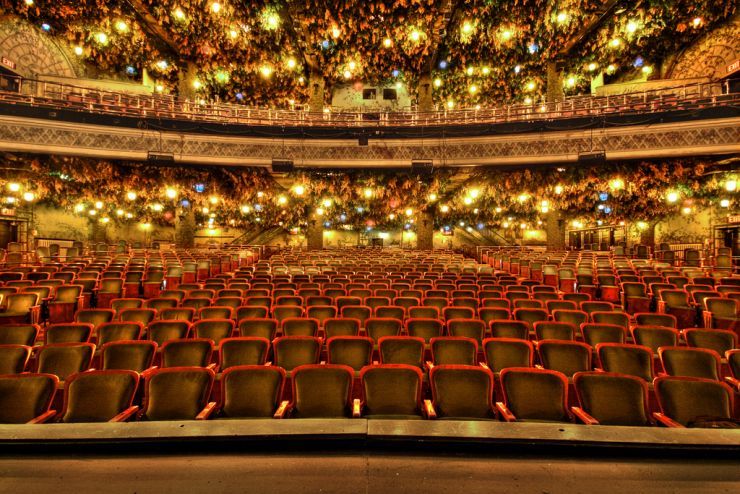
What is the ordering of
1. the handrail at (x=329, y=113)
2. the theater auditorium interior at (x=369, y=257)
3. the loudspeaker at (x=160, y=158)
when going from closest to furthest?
the theater auditorium interior at (x=369, y=257), the handrail at (x=329, y=113), the loudspeaker at (x=160, y=158)

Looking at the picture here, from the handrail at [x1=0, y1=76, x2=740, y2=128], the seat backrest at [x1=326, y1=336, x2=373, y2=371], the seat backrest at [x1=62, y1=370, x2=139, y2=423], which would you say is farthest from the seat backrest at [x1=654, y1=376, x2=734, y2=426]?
the handrail at [x1=0, y1=76, x2=740, y2=128]

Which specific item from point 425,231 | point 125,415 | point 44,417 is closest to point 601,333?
point 125,415

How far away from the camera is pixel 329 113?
16.3 metres

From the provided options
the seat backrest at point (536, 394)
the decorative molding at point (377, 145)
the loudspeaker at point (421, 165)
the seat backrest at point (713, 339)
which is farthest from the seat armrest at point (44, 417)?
the decorative molding at point (377, 145)

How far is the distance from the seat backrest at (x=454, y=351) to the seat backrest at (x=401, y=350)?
6.4 inches

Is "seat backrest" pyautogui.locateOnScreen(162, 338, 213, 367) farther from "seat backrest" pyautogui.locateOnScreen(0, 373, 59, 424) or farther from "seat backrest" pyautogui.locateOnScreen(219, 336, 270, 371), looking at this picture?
"seat backrest" pyautogui.locateOnScreen(0, 373, 59, 424)

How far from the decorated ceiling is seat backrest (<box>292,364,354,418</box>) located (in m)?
16.0

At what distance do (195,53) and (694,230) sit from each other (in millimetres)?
27693

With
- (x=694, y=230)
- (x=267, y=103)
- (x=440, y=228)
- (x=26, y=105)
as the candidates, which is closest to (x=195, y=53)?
(x=267, y=103)

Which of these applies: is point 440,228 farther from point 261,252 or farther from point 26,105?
point 26,105

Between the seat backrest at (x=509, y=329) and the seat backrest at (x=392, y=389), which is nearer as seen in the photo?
the seat backrest at (x=392, y=389)

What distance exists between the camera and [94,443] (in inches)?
75.9

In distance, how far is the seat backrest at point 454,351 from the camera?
12.9 feet

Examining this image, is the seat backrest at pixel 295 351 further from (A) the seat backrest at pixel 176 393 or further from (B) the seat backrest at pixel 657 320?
(B) the seat backrest at pixel 657 320
